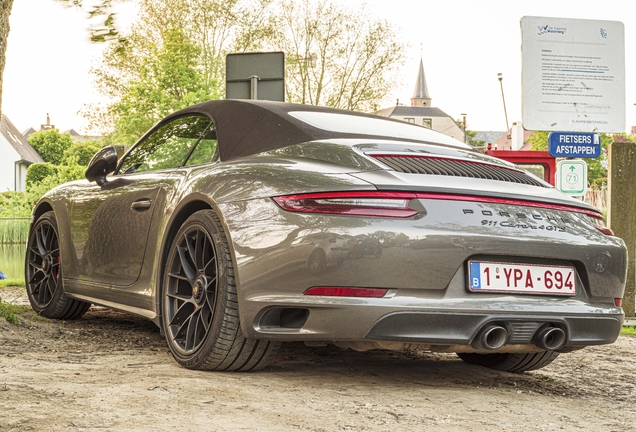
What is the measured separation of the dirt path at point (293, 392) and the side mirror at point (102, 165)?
0.99 metres

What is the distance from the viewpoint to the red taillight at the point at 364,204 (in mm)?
3363

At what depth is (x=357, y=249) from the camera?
3.30 metres

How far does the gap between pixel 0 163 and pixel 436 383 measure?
80.6 m

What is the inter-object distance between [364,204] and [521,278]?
77cm

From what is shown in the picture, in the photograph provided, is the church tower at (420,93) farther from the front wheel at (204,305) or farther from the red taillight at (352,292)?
the red taillight at (352,292)

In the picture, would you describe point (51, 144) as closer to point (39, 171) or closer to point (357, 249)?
point (39, 171)

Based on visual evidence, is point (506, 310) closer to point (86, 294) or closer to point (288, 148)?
point (288, 148)

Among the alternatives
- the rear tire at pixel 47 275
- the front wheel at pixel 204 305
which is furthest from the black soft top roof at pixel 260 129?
the rear tire at pixel 47 275

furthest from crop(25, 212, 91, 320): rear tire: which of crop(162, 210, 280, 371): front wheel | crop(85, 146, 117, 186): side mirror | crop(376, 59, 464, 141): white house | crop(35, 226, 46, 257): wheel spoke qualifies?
crop(376, 59, 464, 141): white house

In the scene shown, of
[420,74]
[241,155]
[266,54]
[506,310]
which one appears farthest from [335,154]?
[420,74]

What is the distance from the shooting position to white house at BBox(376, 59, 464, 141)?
141m

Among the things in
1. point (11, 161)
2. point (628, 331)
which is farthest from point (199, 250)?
point (11, 161)

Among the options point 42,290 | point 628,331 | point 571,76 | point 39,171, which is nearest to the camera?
point 42,290

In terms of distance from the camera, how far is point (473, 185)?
3617 millimetres
